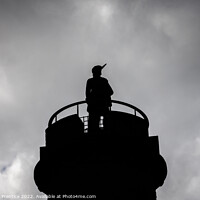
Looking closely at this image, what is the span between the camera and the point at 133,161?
15594 mm

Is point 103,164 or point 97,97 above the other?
point 97,97

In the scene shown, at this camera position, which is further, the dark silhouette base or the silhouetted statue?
the silhouetted statue

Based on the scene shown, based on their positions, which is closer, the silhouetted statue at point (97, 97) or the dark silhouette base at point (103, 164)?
the dark silhouette base at point (103, 164)

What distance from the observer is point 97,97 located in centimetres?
1706

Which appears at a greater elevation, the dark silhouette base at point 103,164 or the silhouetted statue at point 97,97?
the silhouetted statue at point 97,97

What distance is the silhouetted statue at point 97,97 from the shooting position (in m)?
16.5

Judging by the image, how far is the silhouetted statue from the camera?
16469 millimetres

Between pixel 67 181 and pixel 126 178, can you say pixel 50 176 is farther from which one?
pixel 126 178

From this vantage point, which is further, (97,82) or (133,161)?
(97,82)

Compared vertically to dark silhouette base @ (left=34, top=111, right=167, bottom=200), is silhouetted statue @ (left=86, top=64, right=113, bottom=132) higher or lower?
higher

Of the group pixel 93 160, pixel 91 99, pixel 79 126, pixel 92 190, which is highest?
pixel 91 99

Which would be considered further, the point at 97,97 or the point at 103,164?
the point at 97,97

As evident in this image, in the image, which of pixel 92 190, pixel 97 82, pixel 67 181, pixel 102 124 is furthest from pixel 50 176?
Result: pixel 97 82

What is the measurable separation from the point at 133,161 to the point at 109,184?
1.21 m
